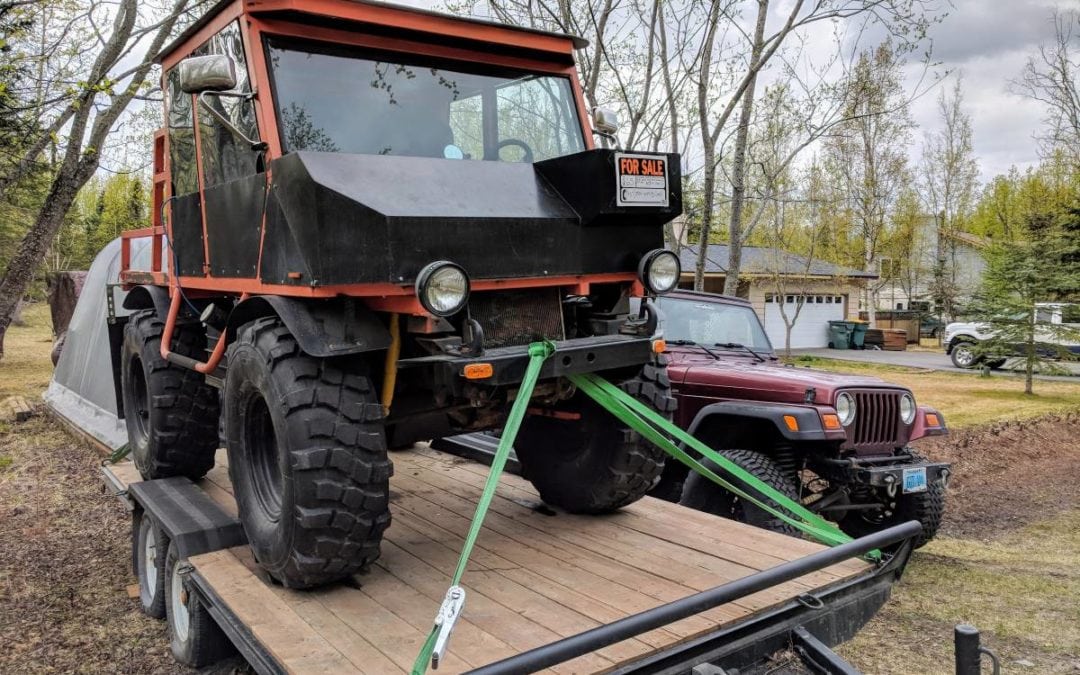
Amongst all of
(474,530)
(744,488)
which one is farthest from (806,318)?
(474,530)

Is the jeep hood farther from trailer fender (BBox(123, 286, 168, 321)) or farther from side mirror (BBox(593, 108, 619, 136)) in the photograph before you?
trailer fender (BBox(123, 286, 168, 321))

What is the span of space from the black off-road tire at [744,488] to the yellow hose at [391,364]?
253cm

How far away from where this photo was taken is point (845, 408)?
5.43 m

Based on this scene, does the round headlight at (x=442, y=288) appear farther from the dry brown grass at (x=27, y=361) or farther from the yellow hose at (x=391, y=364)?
the dry brown grass at (x=27, y=361)

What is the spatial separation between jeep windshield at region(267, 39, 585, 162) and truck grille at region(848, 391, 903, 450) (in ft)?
9.20

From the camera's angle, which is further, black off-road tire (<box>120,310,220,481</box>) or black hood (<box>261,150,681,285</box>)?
black off-road tire (<box>120,310,220,481</box>)

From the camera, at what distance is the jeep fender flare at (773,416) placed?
5184mm

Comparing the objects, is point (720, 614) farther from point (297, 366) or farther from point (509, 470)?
point (509, 470)

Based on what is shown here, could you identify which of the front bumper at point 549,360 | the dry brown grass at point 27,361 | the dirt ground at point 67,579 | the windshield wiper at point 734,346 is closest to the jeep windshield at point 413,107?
the front bumper at point 549,360

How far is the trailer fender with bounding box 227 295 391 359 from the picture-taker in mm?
3074

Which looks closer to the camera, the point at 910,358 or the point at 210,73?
the point at 210,73

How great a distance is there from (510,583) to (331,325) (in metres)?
1.27

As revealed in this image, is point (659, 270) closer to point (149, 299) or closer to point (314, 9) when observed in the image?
point (314, 9)

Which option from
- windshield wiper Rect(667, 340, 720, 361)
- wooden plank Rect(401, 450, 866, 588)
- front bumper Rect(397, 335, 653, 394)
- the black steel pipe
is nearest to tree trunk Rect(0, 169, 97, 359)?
windshield wiper Rect(667, 340, 720, 361)
